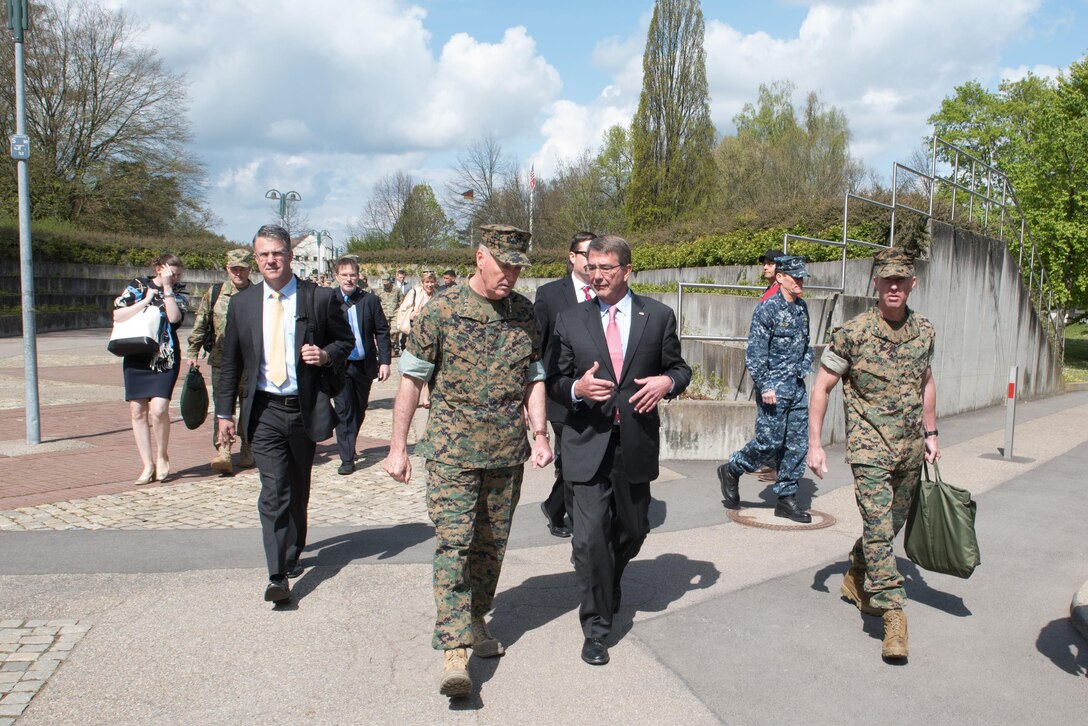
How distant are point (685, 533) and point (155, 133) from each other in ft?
121

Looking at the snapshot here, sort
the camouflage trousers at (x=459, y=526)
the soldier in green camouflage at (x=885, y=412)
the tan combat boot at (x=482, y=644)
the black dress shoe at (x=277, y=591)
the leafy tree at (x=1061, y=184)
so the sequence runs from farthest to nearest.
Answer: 1. the leafy tree at (x=1061, y=184)
2. the black dress shoe at (x=277, y=591)
3. the soldier in green camouflage at (x=885, y=412)
4. the tan combat boot at (x=482, y=644)
5. the camouflage trousers at (x=459, y=526)

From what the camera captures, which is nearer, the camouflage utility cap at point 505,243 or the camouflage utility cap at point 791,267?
the camouflage utility cap at point 505,243

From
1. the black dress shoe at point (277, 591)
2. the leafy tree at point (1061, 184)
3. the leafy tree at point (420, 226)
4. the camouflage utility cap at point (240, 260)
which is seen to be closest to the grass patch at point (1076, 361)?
the leafy tree at point (1061, 184)

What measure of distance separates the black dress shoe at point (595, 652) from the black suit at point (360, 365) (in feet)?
15.1

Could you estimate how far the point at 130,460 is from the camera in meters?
8.65

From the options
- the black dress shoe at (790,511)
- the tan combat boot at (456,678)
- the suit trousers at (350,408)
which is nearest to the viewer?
the tan combat boot at (456,678)

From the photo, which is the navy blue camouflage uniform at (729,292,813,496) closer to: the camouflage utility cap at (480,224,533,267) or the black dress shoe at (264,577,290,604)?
the camouflage utility cap at (480,224,533,267)

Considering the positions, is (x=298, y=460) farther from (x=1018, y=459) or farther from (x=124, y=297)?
(x=1018, y=459)

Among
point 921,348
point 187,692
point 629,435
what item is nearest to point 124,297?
point 187,692

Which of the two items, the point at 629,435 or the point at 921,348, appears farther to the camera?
the point at 921,348

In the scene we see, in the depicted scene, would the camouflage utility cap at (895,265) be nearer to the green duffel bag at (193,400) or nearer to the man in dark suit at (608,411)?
the man in dark suit at (608,411)

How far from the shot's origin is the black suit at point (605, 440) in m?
4.11

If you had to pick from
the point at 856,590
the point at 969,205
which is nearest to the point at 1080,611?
the point at 856,590

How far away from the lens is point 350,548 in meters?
5.85
